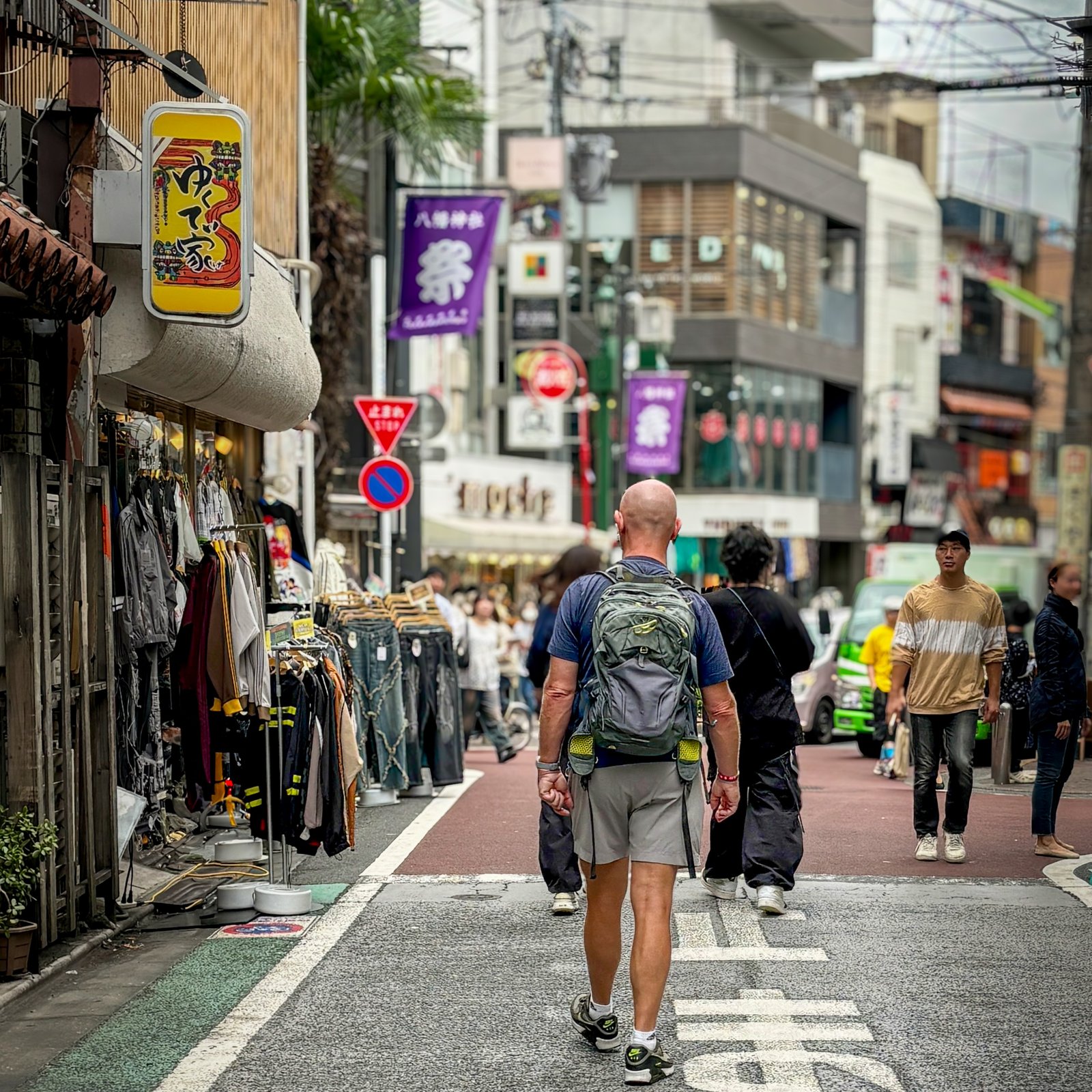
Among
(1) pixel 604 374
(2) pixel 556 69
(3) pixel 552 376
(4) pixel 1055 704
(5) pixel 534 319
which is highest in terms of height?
(2) pixel 556 69

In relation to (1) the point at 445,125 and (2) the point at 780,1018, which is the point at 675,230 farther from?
(2) the point at 780,1018

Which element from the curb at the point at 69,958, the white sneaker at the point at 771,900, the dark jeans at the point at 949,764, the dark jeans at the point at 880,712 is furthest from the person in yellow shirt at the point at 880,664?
the curb at the point at 69,958

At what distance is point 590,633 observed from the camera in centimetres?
673

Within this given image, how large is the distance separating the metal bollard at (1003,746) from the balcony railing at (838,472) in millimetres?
37884

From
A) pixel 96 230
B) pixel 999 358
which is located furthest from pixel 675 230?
pixel 96 230

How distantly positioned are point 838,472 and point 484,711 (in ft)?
117

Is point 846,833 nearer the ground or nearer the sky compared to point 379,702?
nearer the ground

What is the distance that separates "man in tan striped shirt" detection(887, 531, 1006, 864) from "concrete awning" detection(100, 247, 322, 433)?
420 centimetres

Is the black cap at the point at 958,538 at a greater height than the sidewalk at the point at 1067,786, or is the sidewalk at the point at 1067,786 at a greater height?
the black cap at the point at 958,538

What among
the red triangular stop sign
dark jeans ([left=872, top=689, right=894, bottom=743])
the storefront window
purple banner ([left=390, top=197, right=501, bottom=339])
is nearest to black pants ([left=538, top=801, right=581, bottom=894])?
dark jeans ([left=872, top=689, right=894, bottom=743])

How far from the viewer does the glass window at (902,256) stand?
59.2 metres

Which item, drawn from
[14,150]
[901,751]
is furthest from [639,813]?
[901,751]

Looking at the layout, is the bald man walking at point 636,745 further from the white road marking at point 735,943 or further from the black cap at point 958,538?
the black cap at point 958,538

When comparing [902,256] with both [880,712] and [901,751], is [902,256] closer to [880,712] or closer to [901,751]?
[880,712]
